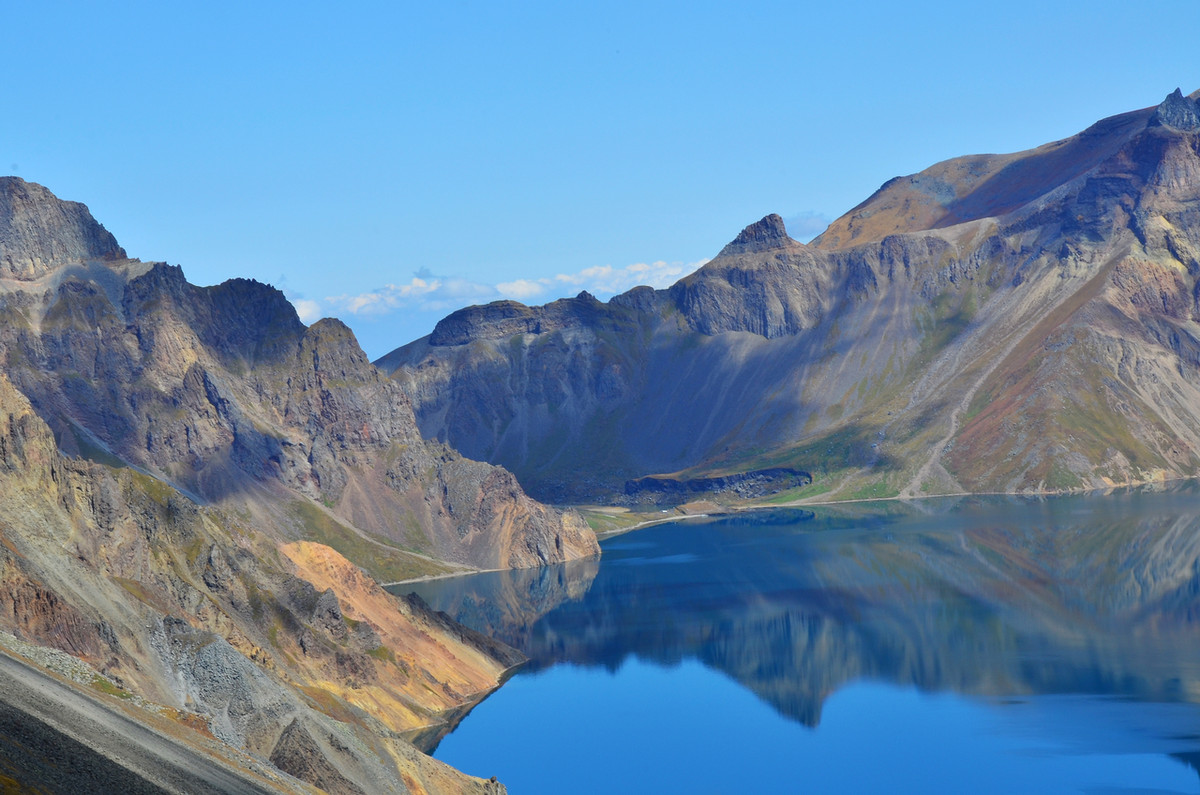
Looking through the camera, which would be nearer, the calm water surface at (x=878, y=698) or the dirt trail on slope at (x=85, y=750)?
the dirt trail on slope at (x=85, y=750)

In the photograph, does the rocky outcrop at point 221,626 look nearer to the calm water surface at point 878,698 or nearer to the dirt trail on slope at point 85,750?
the dirt trail on slope at point 85,750

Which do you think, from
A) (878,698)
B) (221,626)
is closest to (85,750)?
(221,626)

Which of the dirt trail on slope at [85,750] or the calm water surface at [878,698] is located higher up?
the dirt trail on slope at [85,750]

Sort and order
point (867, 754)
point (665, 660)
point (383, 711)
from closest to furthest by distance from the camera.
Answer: point (867, 754) < point (383, 711) < point (665, 660)

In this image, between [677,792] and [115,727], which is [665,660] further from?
[115,727]

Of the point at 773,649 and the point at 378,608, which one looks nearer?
the point at 378,608

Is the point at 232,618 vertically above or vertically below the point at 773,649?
above

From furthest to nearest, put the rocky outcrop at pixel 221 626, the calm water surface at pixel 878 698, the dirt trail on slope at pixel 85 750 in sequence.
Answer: the calm water surface at pixel 878 698 → the rocky outcrop at pixel 221 626 → the dirt trail on slope at pixel 85 750

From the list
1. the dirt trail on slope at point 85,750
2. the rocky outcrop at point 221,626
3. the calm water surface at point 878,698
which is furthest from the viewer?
the calm water surface at point 878,698

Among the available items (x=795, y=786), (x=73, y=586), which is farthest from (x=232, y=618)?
(x=795, y=786)

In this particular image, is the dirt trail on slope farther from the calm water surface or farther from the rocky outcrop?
the calm water surface

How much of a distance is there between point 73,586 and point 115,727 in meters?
33.1

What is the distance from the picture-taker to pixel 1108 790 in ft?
339

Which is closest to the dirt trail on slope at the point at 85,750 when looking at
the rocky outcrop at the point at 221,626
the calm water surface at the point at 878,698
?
the rocky outcrop at the point at 221,626
